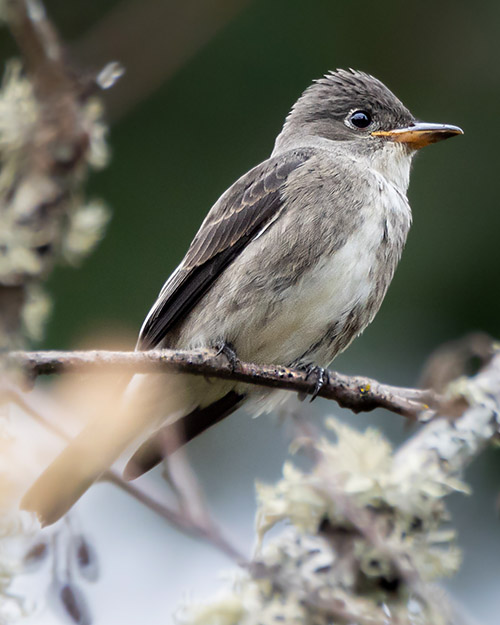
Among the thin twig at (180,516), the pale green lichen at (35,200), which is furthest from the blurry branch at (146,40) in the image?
the thin twig at (180,516)

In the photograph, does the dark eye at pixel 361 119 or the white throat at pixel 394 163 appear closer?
the white throat at pixel 394 163

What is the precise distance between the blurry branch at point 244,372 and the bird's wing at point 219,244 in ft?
1.59

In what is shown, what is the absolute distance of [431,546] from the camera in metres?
2.29

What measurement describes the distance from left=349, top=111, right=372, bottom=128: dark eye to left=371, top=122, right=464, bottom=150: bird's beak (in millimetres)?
109

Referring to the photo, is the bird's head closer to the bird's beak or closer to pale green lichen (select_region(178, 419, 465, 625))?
the bird's beak

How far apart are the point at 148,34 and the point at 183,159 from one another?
197 centimetres

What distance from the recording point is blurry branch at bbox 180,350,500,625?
1890 millimetres

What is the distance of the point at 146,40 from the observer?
3.11 m

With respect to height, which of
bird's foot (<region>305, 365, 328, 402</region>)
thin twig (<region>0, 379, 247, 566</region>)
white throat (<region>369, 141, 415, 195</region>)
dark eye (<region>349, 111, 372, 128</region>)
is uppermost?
thin twig (<region>0, 379, 247, 566</region>)

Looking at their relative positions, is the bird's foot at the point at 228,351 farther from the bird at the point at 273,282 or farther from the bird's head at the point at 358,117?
the bird's head at the point at 358,117

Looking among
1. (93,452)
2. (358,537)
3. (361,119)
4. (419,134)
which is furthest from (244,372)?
(361,119)

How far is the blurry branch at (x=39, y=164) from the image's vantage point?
5.74 ft

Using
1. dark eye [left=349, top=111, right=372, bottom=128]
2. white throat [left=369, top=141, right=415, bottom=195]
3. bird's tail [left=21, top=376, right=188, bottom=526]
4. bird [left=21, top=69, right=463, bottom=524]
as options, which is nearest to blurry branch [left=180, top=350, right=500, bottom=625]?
bird's tail [left=21, top=376, right=188, bottom=526]

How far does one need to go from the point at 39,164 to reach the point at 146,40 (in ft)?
4.46
